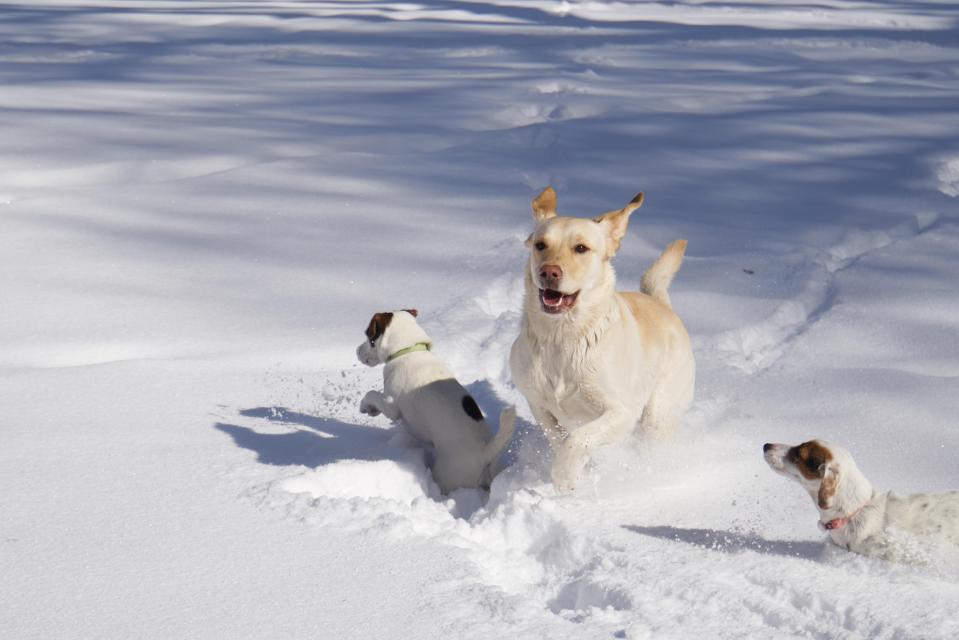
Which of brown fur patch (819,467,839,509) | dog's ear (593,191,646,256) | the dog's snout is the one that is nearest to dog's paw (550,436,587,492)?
the dog's snout

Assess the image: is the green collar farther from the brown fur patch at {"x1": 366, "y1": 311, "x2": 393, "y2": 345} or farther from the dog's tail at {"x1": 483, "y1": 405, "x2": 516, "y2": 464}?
the dog's tail at {"x1": 483, "y1": 405, "x2": 516, "y2": 464}

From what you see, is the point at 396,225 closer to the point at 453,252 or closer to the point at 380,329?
the point at 453,252

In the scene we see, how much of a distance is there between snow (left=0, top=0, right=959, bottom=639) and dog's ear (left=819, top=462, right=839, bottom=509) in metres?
0.18

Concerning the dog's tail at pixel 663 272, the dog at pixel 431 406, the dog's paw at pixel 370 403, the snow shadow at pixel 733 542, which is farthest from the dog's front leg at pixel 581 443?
the dog's tail at pixel 663 272

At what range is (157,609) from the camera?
2680mm

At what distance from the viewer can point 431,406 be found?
157 inches

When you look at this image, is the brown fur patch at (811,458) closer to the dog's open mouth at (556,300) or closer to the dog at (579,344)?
the dog at (579,344)

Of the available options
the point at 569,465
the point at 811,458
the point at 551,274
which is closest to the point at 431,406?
the point at 569,465

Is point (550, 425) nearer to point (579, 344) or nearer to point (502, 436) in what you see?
point (502, 436)

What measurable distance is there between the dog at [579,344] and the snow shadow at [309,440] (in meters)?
0.59

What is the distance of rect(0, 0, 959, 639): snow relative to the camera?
287 centimetres

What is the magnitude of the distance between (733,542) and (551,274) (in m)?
1.02

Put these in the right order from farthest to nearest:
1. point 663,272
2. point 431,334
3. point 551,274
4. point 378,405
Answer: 1. point 431,334
2. point 663,272
3. point 378,405
4. point 551,274

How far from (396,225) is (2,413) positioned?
2936 mm
